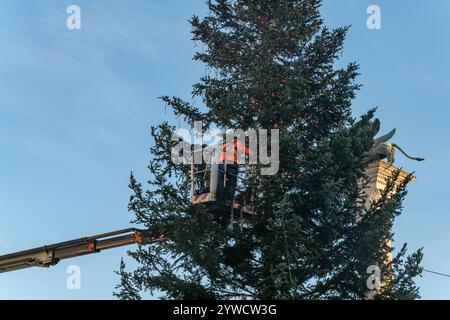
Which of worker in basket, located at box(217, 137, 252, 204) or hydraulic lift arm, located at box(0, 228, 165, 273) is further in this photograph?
hydraulic lift arm, located at box(0, 228, 165, 273)

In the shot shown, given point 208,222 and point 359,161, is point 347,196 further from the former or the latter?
point 208,222

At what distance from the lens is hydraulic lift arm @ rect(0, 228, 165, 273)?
23.3 m

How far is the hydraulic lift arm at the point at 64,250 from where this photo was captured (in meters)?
23.3

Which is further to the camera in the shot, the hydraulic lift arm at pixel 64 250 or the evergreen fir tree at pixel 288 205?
the hydraulic lift arm at pixel 64 250

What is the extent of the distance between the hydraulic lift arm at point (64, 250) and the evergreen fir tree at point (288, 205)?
368 centimetres

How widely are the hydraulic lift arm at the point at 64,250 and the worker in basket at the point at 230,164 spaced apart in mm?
4413

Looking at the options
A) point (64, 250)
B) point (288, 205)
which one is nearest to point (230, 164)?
point (288, 205)

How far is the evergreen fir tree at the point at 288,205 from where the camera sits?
1789cm

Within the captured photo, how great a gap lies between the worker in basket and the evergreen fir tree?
83cm

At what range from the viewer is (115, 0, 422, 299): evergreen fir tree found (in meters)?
17.9

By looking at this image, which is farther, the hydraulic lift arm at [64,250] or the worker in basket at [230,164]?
the hydraulic lift arm at [64,250]

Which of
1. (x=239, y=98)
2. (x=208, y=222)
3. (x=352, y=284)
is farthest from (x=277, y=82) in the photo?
(x=352, y=284)

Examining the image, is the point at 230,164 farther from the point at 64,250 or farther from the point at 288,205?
the point at 64,250
